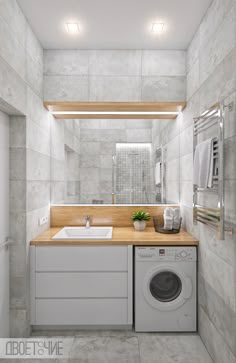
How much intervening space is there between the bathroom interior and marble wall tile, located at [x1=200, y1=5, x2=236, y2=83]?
0.6 inches

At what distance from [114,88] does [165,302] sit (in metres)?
2.15

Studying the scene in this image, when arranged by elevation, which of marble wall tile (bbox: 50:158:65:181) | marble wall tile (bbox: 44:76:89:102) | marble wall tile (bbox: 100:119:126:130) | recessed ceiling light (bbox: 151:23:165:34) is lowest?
marble wall tile (bbox: 50:158:65:181)

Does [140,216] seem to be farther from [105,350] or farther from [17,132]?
[17,132]

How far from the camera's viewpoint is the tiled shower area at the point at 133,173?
294 cm

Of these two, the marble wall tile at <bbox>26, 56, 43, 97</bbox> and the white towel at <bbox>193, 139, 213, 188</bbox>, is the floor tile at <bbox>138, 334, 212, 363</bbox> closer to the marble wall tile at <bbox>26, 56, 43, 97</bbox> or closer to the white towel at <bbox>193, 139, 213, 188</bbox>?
the white towel at <bbox>193, 139, 213, 188</bbox>

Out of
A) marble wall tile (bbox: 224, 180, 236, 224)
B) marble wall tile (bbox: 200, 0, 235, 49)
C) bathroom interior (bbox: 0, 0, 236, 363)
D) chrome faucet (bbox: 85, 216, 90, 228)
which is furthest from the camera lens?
chrome faucet (bbox: 85, 216, 90, 228)

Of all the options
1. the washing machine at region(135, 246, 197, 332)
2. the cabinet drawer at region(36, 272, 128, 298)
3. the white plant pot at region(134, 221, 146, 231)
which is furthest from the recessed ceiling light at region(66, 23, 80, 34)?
the cabinet drawer at region(36, 272, 128, 298)

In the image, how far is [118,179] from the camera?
2.96 meters

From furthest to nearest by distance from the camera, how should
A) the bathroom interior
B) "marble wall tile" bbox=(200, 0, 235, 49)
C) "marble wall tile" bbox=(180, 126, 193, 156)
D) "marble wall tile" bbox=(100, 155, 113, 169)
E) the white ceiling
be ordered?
"marble wall tile" bbox=(100, 155, 113, 169) → "marble wall tile" bbox=(180, 126, 193, 156) → the white ceiling → the bathroom interior → "marble wall tile" bbox=(200, 0, 235, 49)

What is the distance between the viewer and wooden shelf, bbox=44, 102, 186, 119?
273cm

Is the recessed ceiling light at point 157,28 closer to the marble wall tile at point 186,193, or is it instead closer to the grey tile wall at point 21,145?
the grey tile wall at point 21,145

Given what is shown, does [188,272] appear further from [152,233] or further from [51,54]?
[51,54]

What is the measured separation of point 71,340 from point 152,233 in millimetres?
1208

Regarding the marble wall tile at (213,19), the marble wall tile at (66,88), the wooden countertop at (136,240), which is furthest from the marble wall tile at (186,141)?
the marble wall tile at (66,88)
